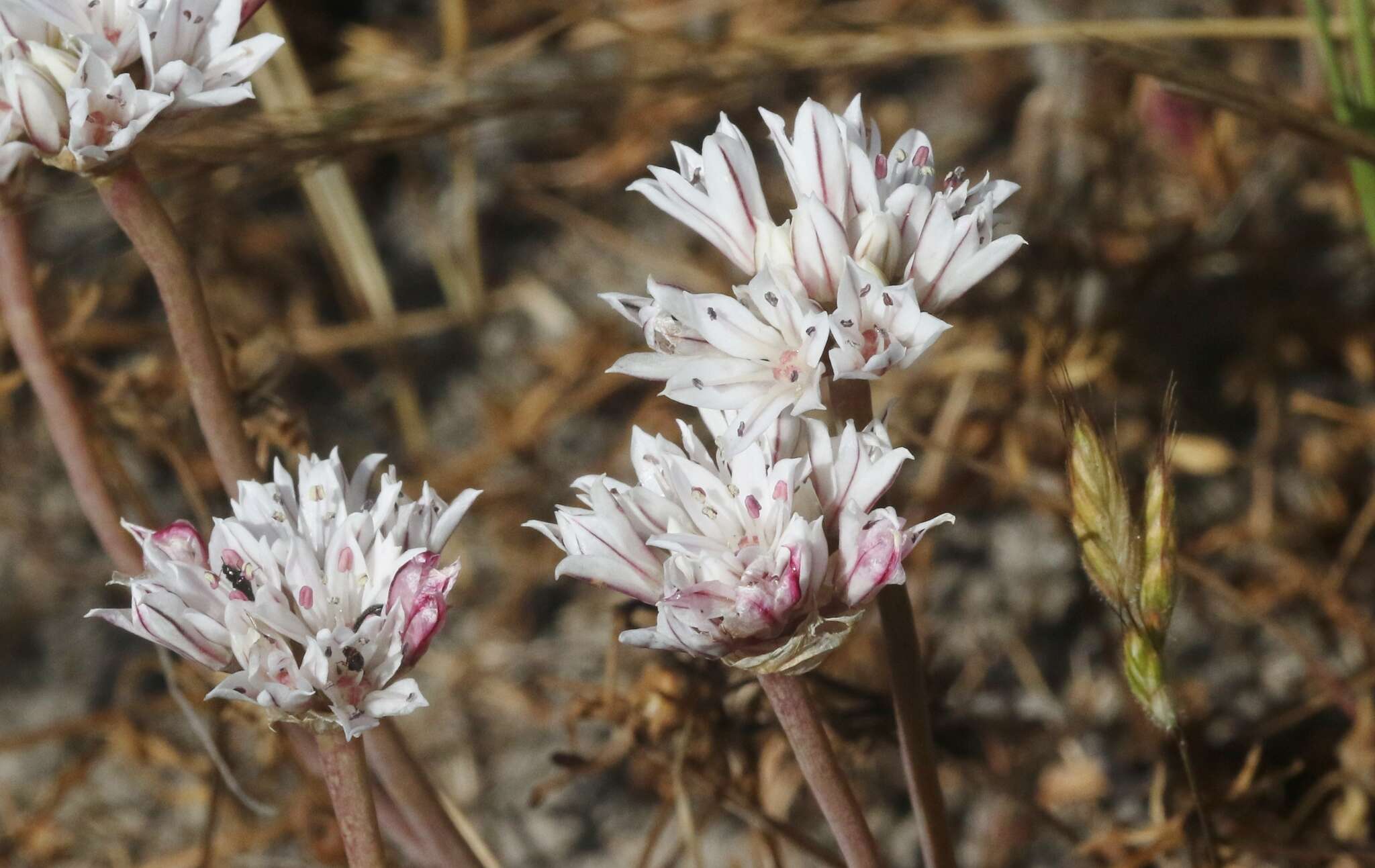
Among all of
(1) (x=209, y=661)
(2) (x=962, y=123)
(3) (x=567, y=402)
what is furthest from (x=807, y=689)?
(2) (x=962, y=123)

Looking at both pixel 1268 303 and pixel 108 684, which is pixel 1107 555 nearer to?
pixel 1268 303

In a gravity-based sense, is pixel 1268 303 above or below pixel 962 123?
below

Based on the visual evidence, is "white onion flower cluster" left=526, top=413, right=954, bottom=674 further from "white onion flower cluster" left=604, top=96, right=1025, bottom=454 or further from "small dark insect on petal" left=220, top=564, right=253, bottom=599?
"small dark insect on petal" left=220, top=564, right=253, bottom=599

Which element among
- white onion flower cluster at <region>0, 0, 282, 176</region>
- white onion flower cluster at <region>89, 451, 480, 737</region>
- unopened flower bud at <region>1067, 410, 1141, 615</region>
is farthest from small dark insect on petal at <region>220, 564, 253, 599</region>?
unopened flower bud at <region>1067, 410, 1141, 615</region>

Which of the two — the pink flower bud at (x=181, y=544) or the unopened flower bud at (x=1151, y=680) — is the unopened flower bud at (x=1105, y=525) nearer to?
the unopened flower bud at (x=1151, y=680)

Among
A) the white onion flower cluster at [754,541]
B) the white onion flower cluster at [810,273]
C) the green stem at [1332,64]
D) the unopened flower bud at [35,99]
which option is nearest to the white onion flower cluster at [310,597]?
the white onion flower cluster at [754,541]

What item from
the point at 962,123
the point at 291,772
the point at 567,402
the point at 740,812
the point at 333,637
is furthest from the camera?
the point at 962,123

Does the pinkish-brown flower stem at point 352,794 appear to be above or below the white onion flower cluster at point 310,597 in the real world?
below

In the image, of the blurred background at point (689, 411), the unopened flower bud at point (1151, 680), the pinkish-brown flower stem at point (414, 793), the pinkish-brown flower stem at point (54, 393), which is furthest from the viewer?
the blurred background at point (689, 411)
